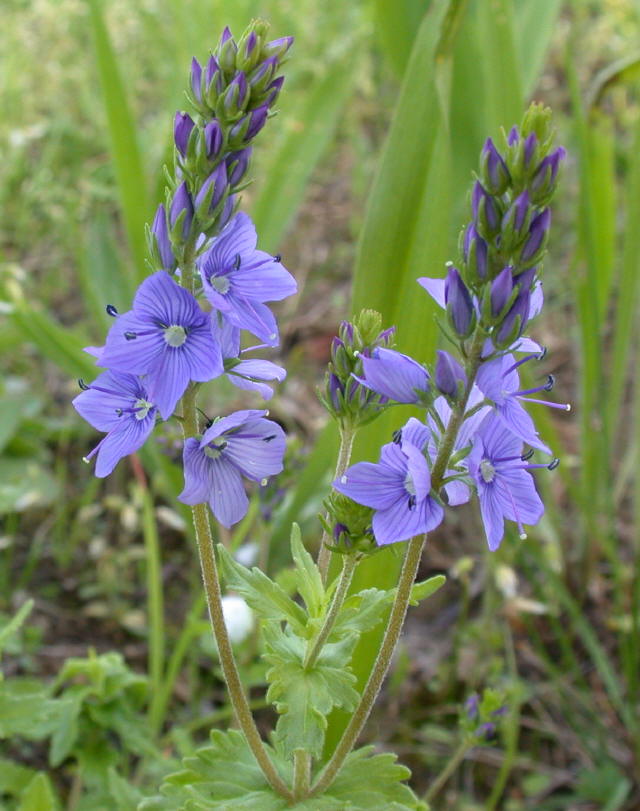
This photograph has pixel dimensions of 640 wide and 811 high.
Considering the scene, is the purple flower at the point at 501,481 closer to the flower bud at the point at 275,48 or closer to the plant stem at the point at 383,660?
the plant stem at the point at 383,660

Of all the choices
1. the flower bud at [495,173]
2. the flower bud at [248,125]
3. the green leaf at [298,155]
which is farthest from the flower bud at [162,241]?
the green leaf at [298,155]

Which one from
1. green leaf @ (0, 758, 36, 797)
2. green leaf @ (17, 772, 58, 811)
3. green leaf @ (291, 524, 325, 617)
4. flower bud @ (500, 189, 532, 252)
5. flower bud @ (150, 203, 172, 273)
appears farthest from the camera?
green leaf @ (0, 758, 36, 797)

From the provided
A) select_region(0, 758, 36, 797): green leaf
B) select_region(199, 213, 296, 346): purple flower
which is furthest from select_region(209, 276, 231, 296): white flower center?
select_region(0, 758, 36, 797): green leaf

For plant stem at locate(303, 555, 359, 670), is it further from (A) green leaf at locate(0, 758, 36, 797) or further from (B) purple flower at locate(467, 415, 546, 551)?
(A) green leaf at locate(0, 758, 36, 797)

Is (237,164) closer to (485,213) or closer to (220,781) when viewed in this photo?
(485,213)

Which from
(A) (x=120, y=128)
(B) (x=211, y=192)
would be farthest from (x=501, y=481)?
(A) (x=120, y=128)

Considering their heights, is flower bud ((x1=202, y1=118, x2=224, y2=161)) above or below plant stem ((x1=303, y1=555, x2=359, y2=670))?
above
